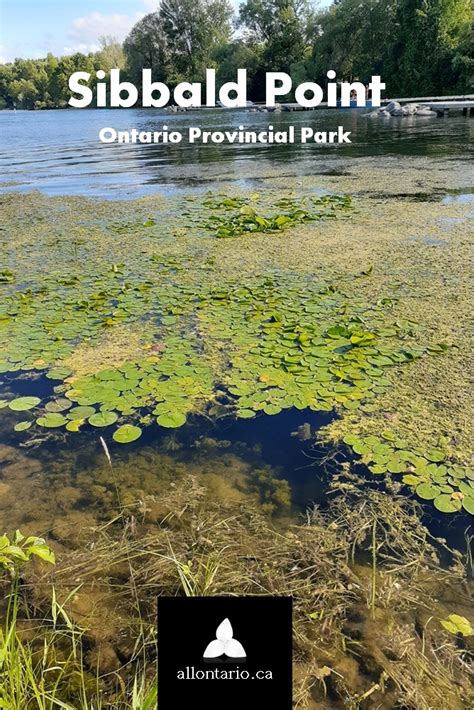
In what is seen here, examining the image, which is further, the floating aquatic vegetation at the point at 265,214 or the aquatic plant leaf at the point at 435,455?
the floating aquatic vegetation at the point at 265,214

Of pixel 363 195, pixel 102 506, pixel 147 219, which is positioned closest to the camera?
pixel 102 506

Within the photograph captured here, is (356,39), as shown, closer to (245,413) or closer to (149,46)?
(149,46)

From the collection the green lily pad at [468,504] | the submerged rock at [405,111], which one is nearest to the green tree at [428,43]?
the submerged rock at [405,111]

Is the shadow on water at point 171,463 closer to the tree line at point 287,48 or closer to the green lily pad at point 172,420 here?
the green lily pad at point 172,420

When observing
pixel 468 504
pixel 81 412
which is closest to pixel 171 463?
pixel 81 412

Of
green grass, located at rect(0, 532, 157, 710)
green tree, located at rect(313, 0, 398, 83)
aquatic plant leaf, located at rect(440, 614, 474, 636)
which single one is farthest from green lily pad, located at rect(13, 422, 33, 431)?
green tree, located at rect(313, 0, 398, 83)

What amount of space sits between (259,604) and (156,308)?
91.3 inches

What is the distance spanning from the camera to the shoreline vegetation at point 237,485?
3.37ft

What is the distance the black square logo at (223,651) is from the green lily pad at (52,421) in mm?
1406

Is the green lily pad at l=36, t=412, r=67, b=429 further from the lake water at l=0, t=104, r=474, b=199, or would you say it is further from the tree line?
the tree line

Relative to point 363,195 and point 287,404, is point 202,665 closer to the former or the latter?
point 287,404

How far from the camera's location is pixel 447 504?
137 centimetres

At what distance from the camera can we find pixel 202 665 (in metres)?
0.50

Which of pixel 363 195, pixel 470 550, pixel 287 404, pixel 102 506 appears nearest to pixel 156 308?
pixel 287 404
